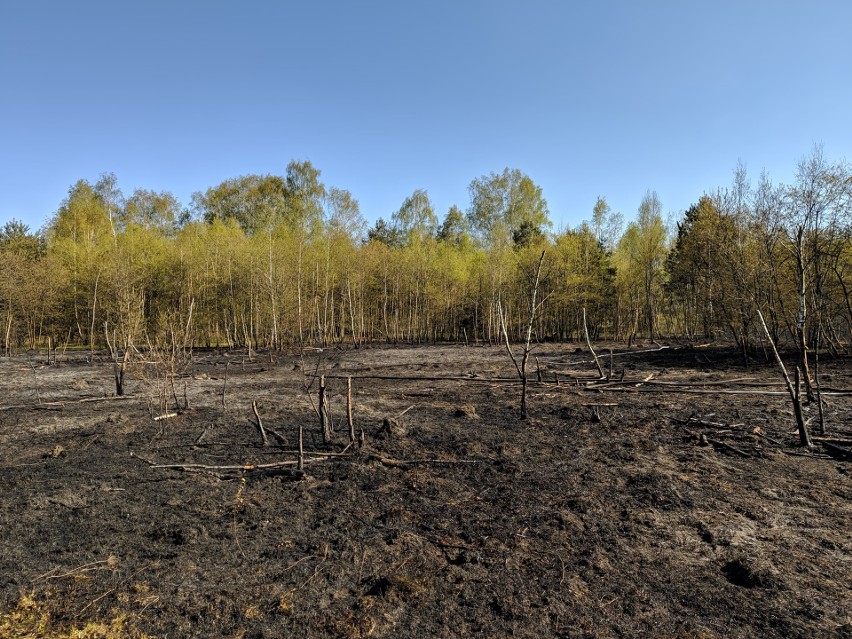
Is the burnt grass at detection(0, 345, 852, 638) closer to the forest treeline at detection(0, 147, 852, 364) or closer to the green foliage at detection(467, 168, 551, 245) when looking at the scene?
the forest treeline at detection(0, 147, 852, 364)

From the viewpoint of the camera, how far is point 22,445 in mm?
8344

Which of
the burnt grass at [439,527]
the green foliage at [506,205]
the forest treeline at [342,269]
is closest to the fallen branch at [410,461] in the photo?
the burnt grass at [439,527]

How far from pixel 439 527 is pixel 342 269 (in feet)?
98.8

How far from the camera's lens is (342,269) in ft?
111

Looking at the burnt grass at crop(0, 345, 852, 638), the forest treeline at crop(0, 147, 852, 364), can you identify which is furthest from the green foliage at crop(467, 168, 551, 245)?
the burnt grass at crop(0, 345, 852, 638)

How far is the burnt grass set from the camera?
11.5 feet

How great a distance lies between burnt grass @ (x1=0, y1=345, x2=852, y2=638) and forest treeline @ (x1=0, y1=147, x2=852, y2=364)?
47.9 feet

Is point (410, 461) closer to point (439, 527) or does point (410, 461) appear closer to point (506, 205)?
point (439, 527)

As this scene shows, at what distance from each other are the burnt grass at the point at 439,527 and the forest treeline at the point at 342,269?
575 inches

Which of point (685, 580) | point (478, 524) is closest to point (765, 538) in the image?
point (685, 580)

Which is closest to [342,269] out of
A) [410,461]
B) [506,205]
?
[506,205]

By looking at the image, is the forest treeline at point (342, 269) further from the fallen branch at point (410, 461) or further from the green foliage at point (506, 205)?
the fallen branch at point (410, 461)

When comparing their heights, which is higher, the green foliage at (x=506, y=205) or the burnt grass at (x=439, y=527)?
the green foliage at (x=506, y=205)

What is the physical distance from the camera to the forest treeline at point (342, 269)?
26609 mm
